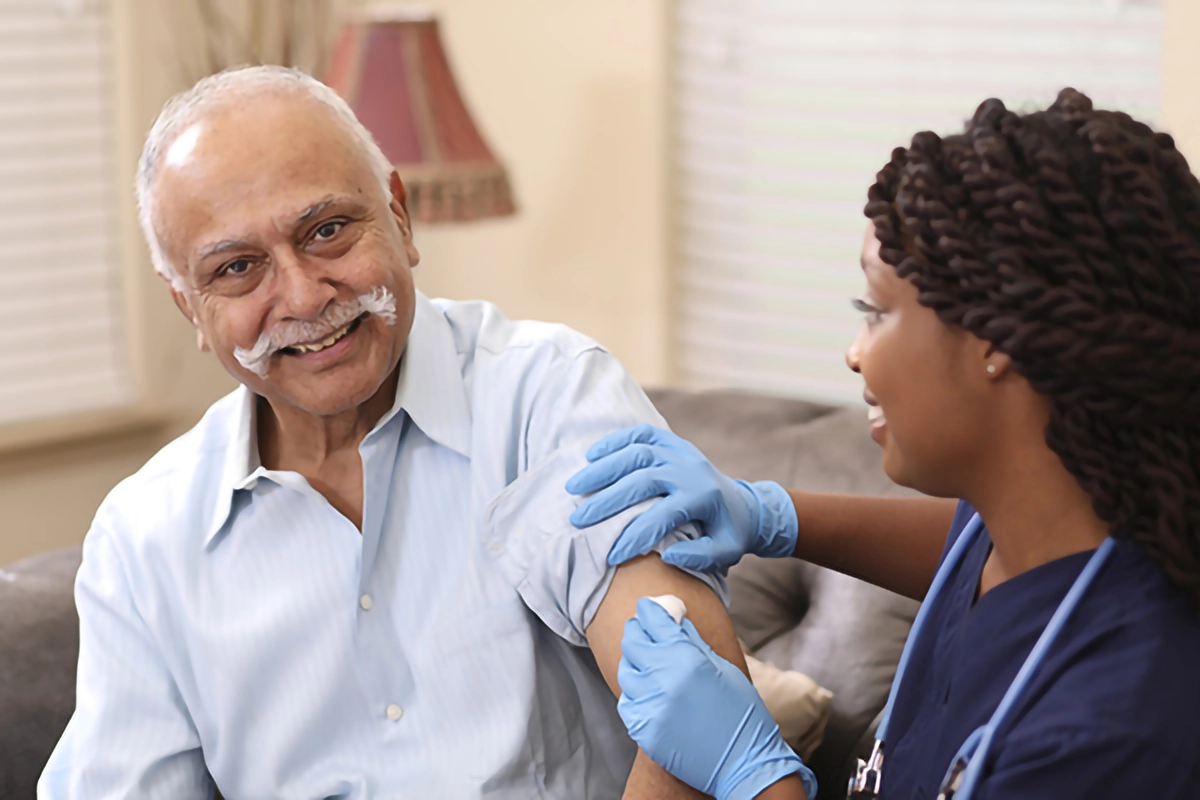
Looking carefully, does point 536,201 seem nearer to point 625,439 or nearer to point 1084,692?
point 625,439

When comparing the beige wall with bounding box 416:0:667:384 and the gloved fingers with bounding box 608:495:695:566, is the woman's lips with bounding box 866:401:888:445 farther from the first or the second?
the beige wall with bounding box 416:0:667:384

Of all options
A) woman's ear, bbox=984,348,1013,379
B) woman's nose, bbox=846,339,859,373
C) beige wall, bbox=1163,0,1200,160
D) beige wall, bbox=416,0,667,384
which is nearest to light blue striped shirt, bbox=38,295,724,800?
woman's nose, bbox=846,339,859,373

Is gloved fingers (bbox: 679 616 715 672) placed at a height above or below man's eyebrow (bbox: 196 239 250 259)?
below

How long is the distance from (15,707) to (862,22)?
2.02m

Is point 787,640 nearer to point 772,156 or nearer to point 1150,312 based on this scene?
point 1150,312

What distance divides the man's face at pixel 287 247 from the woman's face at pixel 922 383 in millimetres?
548

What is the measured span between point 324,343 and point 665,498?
1.23ft

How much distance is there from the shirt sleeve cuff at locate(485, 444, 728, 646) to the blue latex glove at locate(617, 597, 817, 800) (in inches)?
3.9

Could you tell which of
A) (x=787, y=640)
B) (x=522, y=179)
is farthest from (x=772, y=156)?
(x=787, y=640)

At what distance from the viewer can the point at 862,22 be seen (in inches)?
112

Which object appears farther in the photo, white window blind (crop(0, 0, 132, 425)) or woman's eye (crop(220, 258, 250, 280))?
white window blind (crop(0, 0, 132, 425))

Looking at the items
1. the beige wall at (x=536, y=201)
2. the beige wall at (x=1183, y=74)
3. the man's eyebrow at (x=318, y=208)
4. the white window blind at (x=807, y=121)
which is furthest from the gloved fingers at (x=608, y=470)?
the beige wall at (x=536, y=201)

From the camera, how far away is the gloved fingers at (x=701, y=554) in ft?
4.22

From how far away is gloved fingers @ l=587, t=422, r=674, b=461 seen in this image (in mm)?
1364
